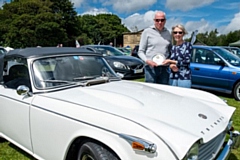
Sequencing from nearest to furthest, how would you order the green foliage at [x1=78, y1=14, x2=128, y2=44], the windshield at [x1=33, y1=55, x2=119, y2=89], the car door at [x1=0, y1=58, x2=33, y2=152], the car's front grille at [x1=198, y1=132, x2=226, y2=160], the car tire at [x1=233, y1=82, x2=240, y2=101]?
the car's front grille at [x1=198, y1=132, x2=226, y2=160], the car door at [x1=0, y1=58, x2=33, y2=152], the windshield at [x1=33, y1=55, x2=119, y2=89], the car tire at [x1=233, y1=82, x2=240, y2=101], the green foliage at [x1=78, y1=14, x2=128, y2=44]

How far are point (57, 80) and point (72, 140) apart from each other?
36.7 inches

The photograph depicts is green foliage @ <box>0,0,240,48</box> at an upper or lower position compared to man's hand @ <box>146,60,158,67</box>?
upper

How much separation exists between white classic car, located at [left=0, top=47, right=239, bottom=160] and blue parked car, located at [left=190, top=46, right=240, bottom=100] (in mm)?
3865

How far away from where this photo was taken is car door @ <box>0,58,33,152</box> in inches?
108

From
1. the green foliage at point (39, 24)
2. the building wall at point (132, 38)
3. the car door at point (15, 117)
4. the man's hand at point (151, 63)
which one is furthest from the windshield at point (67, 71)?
the building wall at point (132, 38)

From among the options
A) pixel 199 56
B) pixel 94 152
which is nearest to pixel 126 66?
pixel 199 56

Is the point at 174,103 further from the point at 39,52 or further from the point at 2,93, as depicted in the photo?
the point at 2,93

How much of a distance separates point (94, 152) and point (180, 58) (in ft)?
7.78

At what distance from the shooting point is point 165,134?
69.9 inches

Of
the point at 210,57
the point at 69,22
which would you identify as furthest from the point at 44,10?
the point at 210,57

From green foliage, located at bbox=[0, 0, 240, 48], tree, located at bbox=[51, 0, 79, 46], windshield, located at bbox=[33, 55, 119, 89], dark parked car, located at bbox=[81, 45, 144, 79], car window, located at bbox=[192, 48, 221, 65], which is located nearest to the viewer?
windshield, located at bbox=[33, 55, 119, 89]

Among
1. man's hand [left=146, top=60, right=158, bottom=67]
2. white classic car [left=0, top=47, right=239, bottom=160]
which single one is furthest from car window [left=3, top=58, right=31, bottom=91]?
man's hand [left=146, top=60, right=158, bottom=67]

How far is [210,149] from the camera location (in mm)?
2070

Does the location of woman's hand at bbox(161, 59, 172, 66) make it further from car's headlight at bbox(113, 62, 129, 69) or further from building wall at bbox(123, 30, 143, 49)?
building wall at bbox(123, 30, 143, 49)
